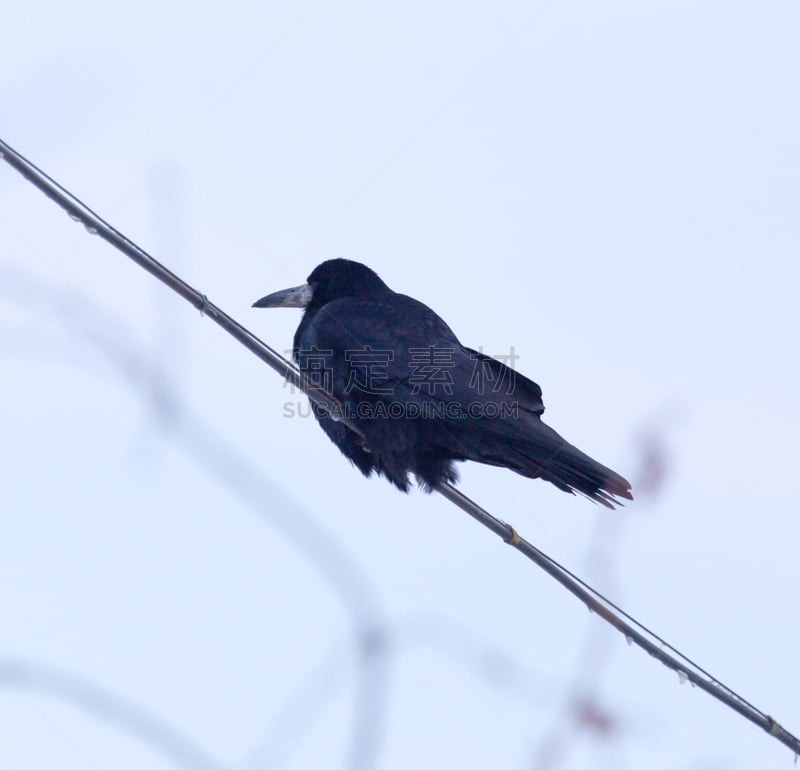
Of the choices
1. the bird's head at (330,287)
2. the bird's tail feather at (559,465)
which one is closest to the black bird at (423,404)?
the bird's tail feather at (559,465)

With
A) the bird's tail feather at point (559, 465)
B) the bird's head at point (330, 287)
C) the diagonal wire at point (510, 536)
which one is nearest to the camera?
the diagonal wire at point (510, 536)

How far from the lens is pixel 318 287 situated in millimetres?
7457

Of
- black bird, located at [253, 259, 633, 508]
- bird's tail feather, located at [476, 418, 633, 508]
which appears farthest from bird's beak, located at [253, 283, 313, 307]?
bird's tail feather, located at [476, 418, 633, 508]

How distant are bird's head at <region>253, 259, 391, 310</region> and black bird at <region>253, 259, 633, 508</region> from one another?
480 mm

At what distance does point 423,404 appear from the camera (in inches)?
233

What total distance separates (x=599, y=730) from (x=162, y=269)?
7.55 ft

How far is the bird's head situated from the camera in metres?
7.36

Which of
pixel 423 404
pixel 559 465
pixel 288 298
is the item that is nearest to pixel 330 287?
pixel 288 298

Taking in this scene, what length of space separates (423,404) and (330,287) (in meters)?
1.79

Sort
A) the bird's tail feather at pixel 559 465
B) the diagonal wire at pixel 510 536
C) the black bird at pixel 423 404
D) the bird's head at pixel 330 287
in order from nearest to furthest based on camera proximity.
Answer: the diagonal wire at pixel 510 536
the bird's tail feather at pixel 559 465
the black bird at pixel 423 404
the bird's head at pixel 330 287

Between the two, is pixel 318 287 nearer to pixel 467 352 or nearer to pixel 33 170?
pixel 467 352

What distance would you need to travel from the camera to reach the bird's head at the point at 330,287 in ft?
24.2

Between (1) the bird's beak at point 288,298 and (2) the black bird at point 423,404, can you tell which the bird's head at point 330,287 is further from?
(2) the black bird at point 423,404

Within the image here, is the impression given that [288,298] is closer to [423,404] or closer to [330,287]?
[330,287]
